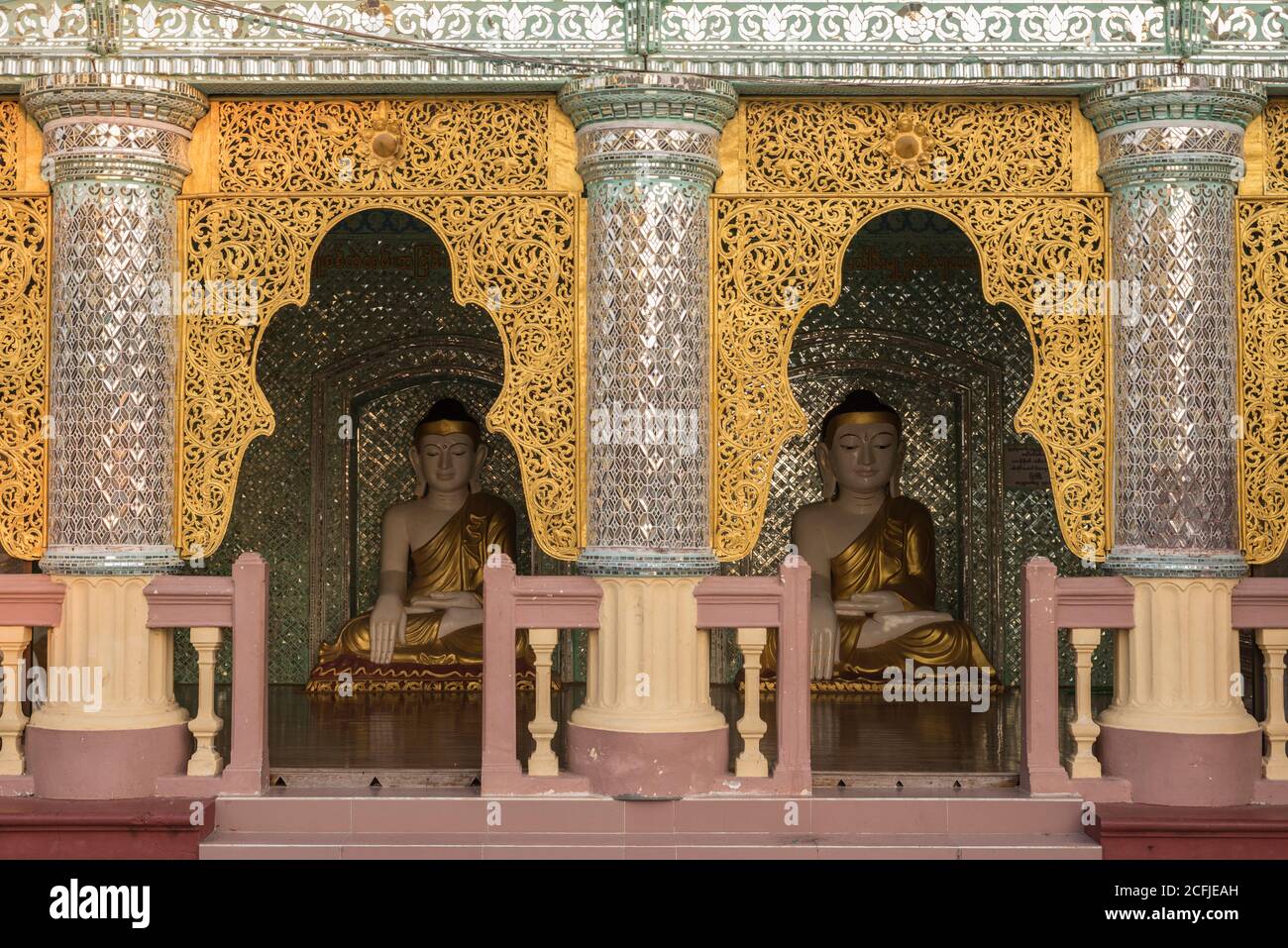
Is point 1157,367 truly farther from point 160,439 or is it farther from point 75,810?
point 75,810

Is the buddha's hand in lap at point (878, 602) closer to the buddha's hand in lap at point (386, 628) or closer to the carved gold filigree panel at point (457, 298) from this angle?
A: the buddha's hand in lap at point (386, 628)

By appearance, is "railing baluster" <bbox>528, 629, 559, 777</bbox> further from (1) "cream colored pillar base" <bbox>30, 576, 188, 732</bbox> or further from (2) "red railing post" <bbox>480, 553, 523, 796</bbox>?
(1) "cream colored pillar base" <bbox>30, 576, 188, 732</bbox>

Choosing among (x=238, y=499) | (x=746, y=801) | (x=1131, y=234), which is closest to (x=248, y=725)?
(x=746, y=801)

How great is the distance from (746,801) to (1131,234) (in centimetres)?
278

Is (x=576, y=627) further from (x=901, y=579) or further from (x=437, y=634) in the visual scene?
(x=901, y=579)

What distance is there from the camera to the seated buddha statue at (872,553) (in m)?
9.10

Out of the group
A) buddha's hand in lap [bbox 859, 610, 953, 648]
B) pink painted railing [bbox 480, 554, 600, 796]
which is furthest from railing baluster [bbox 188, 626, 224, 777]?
buddha's hand in lap [bbox 859, 610, 953, 648]

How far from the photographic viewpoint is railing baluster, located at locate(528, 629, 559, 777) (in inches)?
245

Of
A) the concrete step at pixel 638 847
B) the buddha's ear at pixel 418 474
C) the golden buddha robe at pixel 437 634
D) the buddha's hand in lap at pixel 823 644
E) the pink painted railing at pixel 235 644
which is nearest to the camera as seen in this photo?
the concrete step at pixel 638 847

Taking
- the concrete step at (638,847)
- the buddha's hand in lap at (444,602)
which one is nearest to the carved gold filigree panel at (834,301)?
the concrete step at (638,847)

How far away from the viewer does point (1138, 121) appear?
6.30 meters

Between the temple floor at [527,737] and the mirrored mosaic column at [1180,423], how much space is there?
0.74 m

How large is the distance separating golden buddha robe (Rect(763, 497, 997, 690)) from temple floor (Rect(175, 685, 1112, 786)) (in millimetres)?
397

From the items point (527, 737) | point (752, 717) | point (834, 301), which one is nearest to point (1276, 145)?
point (834, 301)
